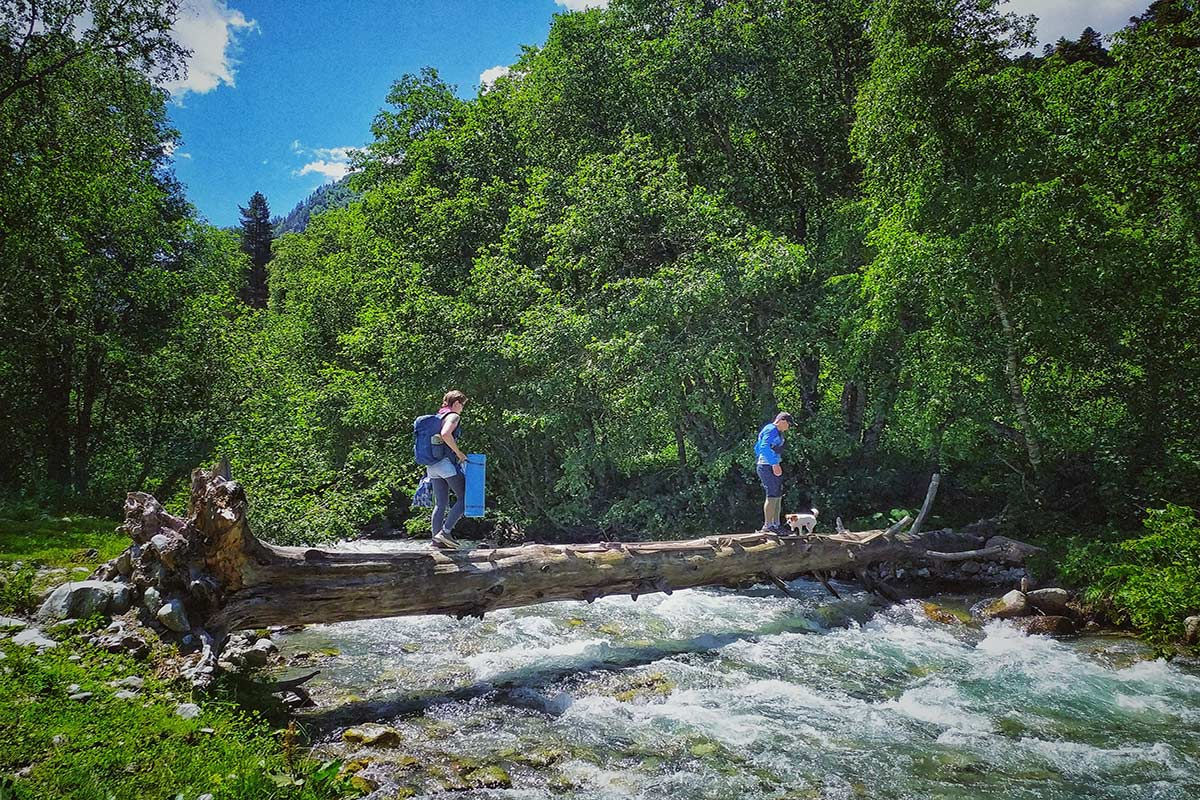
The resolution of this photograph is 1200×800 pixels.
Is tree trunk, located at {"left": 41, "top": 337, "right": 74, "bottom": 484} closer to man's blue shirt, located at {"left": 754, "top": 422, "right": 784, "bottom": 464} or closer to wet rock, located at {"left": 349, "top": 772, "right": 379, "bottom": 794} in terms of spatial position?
wet rock, located at {"left": 349, "top": 772, "right": 379, "bottom": 794}

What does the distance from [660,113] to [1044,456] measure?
587 inches

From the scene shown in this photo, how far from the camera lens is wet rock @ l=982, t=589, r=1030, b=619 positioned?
1149 centimetres

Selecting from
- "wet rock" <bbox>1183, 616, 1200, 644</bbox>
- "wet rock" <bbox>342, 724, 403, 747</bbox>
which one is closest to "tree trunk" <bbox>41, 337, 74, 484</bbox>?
"wet rock" <bbox>342, 724, 403, 747</bbox>

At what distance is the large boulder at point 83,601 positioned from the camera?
6.46 m

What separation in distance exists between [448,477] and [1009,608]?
9980 millimetres

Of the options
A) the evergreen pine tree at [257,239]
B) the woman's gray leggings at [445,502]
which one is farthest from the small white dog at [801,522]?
the evergreen pine tree at [257,239]

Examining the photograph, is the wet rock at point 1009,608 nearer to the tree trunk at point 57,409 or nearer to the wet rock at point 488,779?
the wet rock at point 488,779

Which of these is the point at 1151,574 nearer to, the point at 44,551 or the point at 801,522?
the point at 801,522

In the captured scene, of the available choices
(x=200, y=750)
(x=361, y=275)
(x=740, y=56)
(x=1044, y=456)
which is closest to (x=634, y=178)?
(x=740, y=56)

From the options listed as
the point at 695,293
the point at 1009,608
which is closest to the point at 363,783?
the point at 1009,608

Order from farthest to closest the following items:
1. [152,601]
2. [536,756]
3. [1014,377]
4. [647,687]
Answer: [1014,377] < [647,687] < [152,601] < [536,756]

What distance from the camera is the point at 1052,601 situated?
37.4 ft

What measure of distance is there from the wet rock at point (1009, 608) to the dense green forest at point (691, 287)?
3.91 m

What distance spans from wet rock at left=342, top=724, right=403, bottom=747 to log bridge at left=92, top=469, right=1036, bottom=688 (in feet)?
4.64
